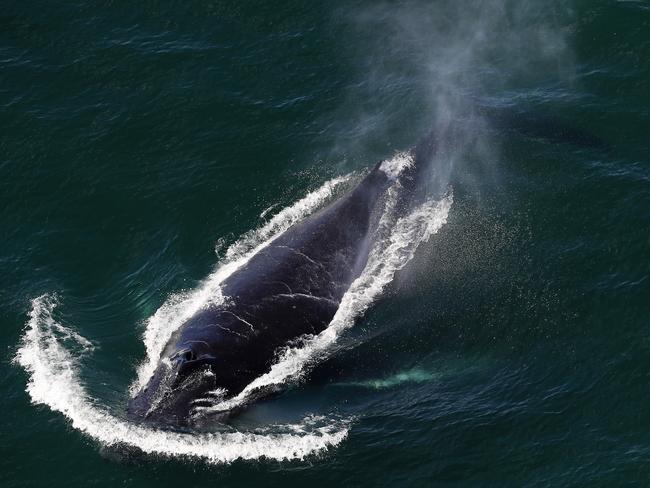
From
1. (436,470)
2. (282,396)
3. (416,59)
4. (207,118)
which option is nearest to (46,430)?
(282,396)

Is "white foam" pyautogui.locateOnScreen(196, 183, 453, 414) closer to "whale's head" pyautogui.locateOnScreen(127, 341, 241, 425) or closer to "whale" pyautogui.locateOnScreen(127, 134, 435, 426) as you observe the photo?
"whale" pyautogui.locateOnScreen(127, 134, 435, 426)

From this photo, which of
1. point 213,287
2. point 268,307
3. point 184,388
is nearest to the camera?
point 184,388

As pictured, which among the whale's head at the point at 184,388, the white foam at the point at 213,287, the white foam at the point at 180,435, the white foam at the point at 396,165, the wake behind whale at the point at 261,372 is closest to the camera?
the white foam at the point at 180,435

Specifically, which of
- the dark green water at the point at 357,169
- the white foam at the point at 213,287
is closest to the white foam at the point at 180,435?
the dark green water at the point at 357,169

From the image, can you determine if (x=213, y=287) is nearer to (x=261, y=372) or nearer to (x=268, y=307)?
(x=268, y=307)

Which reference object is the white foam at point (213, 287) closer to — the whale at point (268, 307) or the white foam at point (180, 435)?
the whale at point (268, 307)

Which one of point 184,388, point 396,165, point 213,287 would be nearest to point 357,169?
point 396,165

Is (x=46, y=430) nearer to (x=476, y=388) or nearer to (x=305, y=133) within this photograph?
(x=476, y=388)
